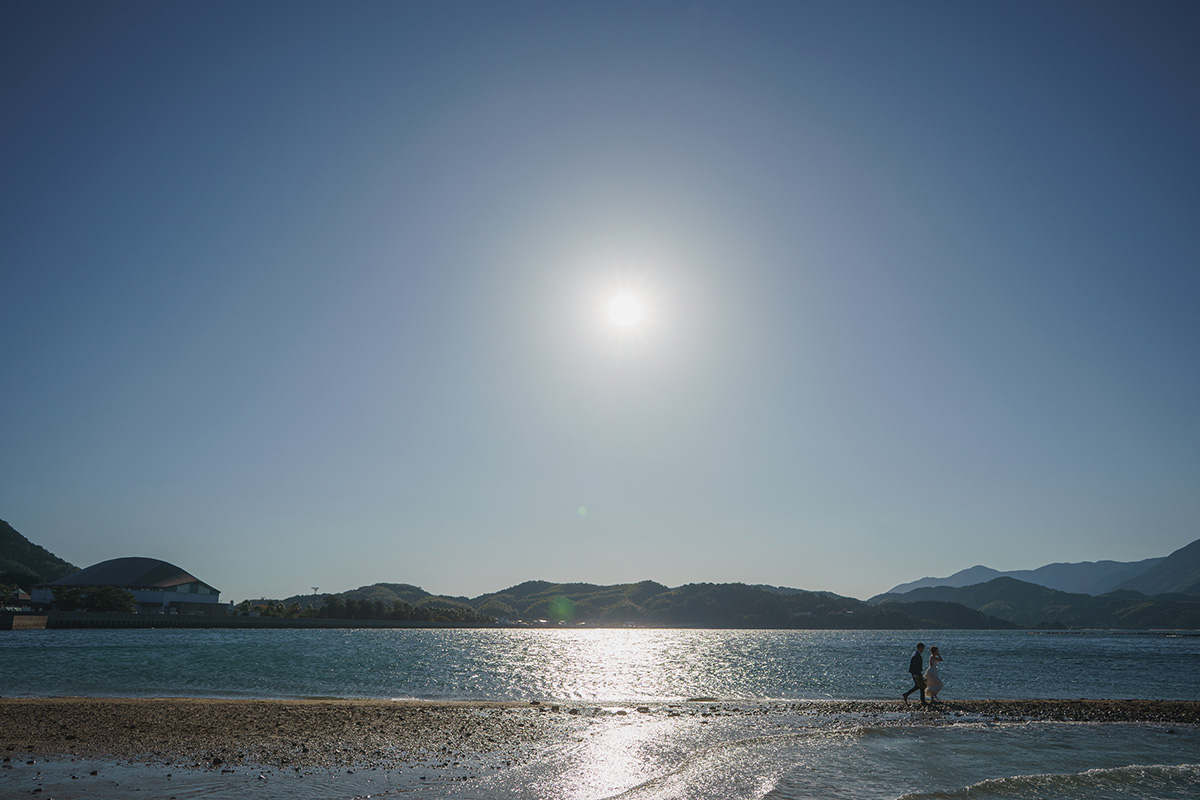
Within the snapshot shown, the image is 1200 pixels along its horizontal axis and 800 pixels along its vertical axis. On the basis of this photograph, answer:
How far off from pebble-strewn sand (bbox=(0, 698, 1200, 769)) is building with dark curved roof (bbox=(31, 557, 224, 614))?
17137 centimetres

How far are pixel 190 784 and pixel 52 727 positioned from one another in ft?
39.0

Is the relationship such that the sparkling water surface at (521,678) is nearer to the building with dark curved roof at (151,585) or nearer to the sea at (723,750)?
the sea at (723,750)

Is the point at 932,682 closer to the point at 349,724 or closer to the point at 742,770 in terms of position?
the point at 742,770

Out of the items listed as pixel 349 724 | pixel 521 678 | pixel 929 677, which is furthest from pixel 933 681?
pixel 521 678

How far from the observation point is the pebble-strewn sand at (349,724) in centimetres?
1867

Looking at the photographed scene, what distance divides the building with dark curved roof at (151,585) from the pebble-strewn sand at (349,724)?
562ft

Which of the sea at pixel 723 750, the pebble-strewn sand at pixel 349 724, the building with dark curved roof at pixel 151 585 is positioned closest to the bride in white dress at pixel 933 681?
the pebble-strewn sand at pixel 349 724

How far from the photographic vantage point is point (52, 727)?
73.9ft

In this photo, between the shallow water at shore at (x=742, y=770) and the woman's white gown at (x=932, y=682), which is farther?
the woman's white gown at (x=932, y=682)

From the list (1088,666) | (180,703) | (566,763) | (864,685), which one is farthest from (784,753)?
(1088,666)

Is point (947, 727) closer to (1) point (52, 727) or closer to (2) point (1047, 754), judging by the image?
(2) point (1047, 754)

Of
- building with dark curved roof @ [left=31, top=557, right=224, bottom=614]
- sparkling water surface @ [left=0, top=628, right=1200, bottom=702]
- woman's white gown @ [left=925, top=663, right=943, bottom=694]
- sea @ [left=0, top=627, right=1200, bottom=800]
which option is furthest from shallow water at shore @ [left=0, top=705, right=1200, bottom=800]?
building with dark curved roof @ [left=31, top=557, right=224, bottom=614]

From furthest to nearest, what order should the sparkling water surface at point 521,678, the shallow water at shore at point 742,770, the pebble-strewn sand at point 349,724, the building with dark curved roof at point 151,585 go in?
the building with dark curved roof at point 151,585 → the sparkling water surface at point 521,678 → the pebble-strewn sand at point 349,724 → the shallow water at shore at point 742,770

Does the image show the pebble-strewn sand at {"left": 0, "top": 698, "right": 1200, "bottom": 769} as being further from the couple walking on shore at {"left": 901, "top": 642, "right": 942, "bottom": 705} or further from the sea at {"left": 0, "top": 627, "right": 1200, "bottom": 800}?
the sea at {"left": 0, "top": 627, "right": 1200, "bottom": 800}
